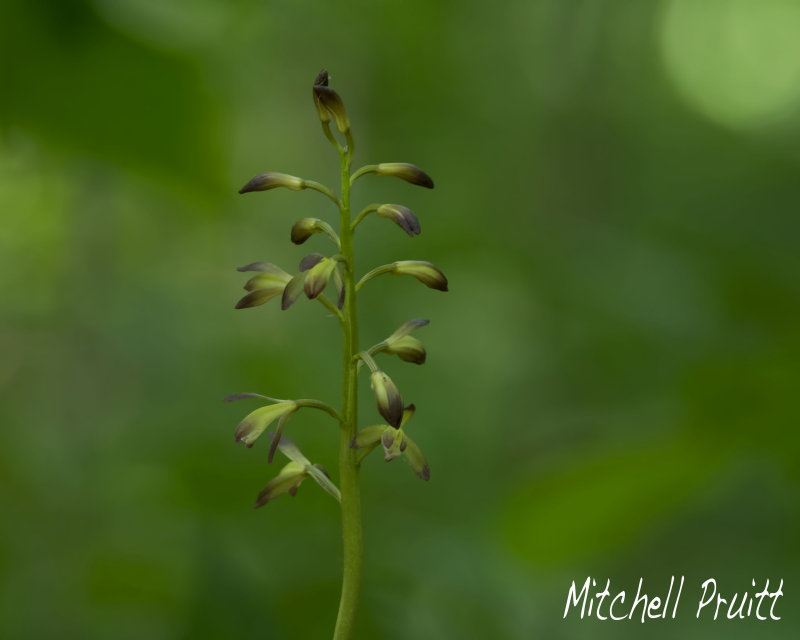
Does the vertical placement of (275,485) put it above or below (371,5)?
below

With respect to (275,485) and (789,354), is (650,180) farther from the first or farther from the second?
(275,485)

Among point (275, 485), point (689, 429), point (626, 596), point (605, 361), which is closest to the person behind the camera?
point (275, 485)

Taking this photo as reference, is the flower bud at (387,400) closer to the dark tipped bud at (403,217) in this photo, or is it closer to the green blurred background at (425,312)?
the dark tipped bud at (403,217)

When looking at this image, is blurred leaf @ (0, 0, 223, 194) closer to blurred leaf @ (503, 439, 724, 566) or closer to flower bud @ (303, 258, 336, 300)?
blurred leaf @ (503, 439, 724, 566)

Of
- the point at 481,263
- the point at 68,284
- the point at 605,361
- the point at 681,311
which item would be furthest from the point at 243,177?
the point at 681,311

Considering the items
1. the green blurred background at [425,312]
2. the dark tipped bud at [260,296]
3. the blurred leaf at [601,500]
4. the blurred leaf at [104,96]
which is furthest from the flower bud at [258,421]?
the blurred leaf at [104,96]
